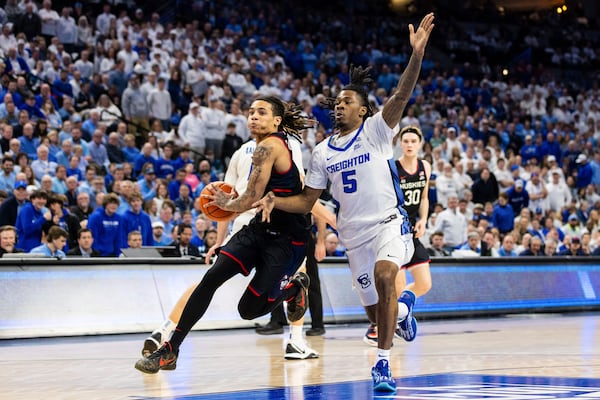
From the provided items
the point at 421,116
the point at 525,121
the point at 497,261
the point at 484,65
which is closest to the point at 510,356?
the point at 497,261

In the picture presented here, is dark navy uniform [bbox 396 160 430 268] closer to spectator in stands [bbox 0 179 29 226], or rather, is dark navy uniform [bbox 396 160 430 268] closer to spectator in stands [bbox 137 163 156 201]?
spectator in stands [bbox 0 179 29 226]

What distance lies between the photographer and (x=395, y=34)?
34750mm

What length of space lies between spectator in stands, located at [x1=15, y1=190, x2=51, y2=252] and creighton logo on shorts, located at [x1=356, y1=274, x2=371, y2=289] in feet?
25.5

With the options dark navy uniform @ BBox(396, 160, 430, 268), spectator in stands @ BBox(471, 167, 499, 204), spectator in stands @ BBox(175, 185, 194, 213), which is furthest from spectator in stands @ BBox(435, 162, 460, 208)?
dark navy uniform @ BBox(396, 160, 430, 268)

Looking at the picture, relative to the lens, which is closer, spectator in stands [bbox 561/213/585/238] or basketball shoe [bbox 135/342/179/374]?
basketball shoe [bbox 135/342/179/374]

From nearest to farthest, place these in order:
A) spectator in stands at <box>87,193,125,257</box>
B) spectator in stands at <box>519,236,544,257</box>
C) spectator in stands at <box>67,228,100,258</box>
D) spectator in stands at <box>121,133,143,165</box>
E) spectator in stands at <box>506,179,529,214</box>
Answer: spectator in stands at <box>67,228,100,258</box>, spectator in stands at <box>87,193,125,257</box>, spectator in stands at <box>121,133,143,165</box>, spectator in stands at <box>519,236,544,257</box>, spectator in stands at <box>506,179,529,214</box>

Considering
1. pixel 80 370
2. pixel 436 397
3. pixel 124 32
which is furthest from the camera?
pixel 124 32

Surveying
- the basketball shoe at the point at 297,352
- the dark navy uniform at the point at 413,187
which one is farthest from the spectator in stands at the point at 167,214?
the basketball shoe at the point at 297,352

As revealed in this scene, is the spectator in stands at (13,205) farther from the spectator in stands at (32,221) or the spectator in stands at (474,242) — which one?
the spectator in stands at (474,242)

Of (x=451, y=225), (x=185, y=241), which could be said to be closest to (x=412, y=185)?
(x=185, y=241)

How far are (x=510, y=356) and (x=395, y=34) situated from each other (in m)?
26.5

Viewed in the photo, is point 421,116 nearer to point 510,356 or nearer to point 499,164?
point 499,164

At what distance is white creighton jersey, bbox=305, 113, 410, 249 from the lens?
7.63 m

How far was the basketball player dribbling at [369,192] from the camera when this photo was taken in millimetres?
7309
